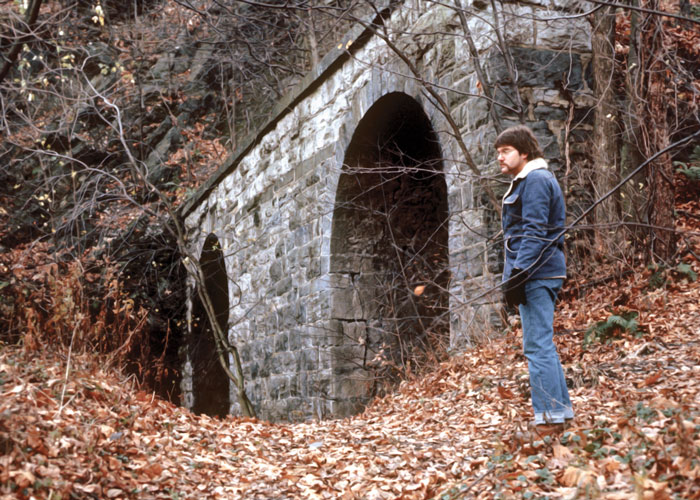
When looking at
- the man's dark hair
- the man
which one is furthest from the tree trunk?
the man

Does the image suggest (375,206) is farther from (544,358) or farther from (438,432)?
(544,358)

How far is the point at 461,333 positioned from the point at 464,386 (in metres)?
0.67

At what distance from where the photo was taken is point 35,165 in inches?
646

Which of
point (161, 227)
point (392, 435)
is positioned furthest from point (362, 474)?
point (161, 227)

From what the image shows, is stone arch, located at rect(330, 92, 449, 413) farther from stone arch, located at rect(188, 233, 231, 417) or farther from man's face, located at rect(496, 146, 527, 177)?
stone arch, located at rect(188, 233, 231, 417)

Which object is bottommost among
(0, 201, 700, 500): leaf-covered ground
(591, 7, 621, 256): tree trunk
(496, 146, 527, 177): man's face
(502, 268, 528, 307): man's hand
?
(0, 201, 700, 500): leaf-covered ground

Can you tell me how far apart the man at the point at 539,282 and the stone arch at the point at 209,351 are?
9768mm

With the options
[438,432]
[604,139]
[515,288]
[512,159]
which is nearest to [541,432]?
[515,288]

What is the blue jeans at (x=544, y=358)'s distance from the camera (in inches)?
150

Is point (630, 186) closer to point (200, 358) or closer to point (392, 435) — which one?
point (392, 435)

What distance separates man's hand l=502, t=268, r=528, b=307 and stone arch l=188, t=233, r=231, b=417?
385 inches

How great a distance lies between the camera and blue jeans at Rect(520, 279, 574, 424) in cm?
381

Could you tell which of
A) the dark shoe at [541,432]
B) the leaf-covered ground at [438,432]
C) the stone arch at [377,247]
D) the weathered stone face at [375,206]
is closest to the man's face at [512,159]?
the leaf-covered ground at [438,432]

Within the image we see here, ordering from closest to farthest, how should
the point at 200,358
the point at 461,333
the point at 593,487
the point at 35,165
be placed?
the point at 593,487, the point at 461,333, the point at 200,358, the point at 35,165
